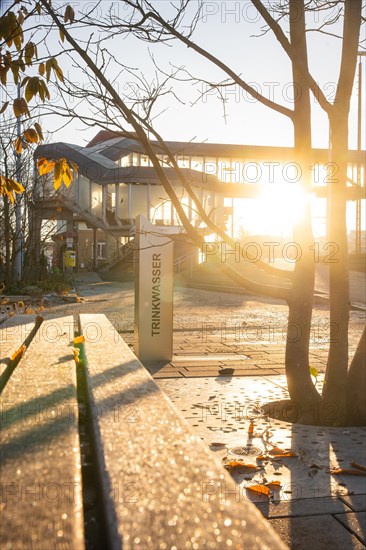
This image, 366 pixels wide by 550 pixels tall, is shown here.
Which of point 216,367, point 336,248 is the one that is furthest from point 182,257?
point 336,248

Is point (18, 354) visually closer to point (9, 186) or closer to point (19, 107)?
point (9, 186)

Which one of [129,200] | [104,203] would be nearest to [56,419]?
[129,200]

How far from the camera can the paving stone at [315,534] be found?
242 centimetres

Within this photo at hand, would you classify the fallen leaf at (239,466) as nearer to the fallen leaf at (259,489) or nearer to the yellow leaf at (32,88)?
the fallen leaf at (259,489)

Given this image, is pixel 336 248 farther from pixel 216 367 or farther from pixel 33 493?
pixel 33 493

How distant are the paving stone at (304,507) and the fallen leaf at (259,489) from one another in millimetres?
119

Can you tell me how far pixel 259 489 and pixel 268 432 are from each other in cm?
114

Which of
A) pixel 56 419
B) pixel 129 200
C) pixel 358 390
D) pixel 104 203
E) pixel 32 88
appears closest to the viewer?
pixel 56 419

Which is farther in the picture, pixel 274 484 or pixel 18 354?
pixel 274 484

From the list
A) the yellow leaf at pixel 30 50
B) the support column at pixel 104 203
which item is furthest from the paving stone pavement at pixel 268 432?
the support column at pixel 104 203

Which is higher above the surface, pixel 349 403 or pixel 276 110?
pixel 276 110

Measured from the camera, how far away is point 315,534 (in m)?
2.52

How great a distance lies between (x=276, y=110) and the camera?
185 inches

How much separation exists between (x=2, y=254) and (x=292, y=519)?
59.2ft
